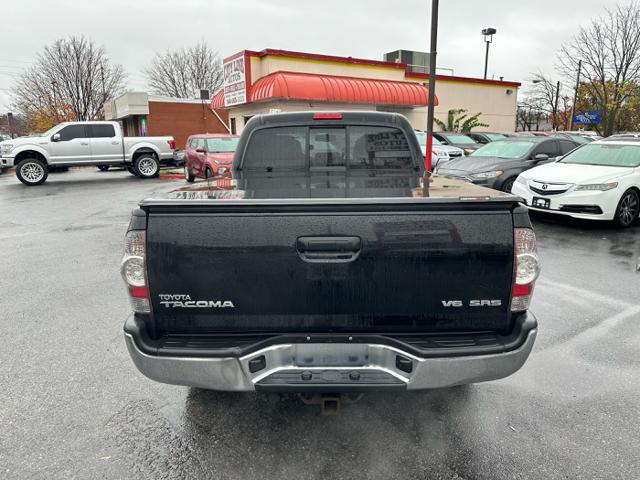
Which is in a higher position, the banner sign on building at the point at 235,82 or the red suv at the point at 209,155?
the banner sign on building at the point at 235,82

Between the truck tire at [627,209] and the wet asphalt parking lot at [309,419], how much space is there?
4.28 metres

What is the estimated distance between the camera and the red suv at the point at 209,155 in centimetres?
1470

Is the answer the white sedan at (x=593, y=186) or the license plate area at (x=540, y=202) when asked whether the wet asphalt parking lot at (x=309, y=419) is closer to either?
the white sedan at (x=593, y=186)

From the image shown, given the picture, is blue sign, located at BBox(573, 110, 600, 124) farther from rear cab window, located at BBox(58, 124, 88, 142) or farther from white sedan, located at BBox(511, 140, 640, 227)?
rear cab window, located at BBox(58, 124, 88, 142)

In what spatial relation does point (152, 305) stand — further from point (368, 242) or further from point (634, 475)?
point (634, 475)

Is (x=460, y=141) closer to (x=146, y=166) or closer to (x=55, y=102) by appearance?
(x=146, y=166)

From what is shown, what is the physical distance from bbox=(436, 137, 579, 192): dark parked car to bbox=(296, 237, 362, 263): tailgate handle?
881 centimetres

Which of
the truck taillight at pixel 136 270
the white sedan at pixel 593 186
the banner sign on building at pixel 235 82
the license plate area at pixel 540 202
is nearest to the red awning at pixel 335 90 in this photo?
the banner sign on building at pixel 235 82

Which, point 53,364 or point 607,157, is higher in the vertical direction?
point 607,157

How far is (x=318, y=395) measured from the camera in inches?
98.9

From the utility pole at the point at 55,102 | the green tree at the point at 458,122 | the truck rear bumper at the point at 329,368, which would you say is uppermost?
the utility pole at the point at 55,102

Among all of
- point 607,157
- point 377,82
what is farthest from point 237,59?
point 607,157

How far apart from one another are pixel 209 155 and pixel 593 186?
1116 cm

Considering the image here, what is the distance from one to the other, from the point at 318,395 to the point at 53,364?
2.47 meters
